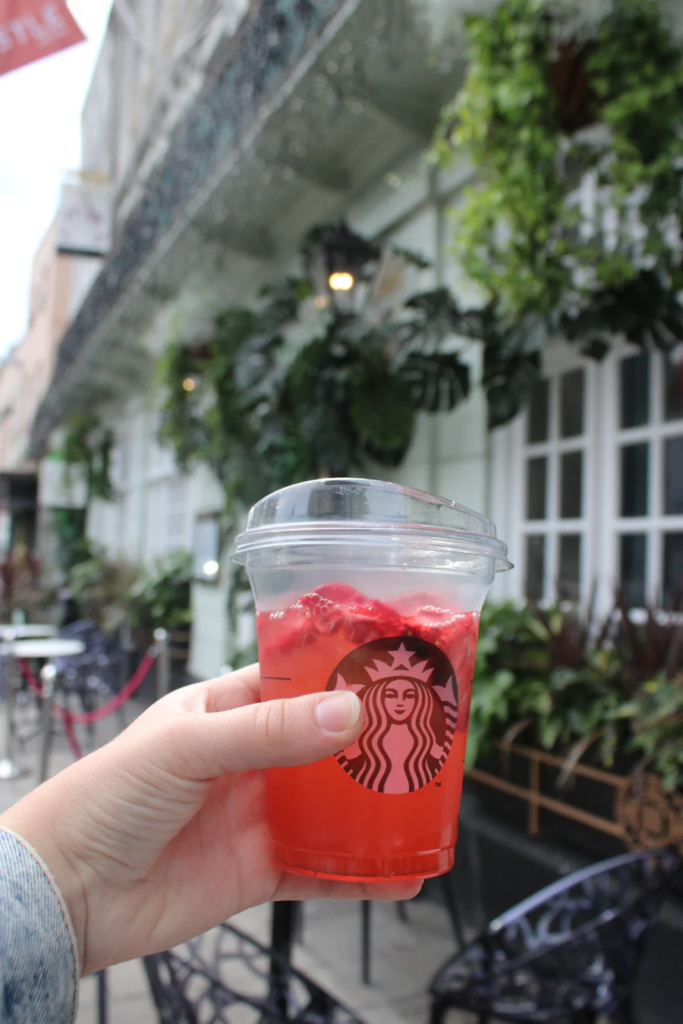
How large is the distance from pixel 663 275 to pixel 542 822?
9.08 ft

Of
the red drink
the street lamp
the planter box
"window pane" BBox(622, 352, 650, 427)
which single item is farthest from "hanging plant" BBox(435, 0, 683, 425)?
the red drink

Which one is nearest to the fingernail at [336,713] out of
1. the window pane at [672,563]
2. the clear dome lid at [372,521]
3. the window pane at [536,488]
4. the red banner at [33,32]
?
the clear dome lid at [372,521]

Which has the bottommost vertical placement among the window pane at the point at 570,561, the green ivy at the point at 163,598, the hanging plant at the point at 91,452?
the green ivy at the point at 163,598

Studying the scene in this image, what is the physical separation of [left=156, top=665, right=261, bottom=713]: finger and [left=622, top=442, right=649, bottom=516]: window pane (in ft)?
10.9

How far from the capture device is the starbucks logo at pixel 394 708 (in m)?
0.88

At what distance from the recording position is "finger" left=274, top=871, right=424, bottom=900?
99 centimetres

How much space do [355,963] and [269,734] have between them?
3277 millimetres

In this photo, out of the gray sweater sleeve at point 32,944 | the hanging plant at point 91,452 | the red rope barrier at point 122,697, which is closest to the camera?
the gray sweater sleeve at point 32,944

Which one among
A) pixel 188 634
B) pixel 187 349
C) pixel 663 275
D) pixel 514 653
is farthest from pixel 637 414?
pixel 188 634

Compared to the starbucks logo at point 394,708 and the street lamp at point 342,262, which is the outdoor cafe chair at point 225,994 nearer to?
the starbucks logo at point 394,708

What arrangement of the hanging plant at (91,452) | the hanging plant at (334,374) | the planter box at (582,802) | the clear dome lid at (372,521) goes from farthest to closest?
the hanging plant at (91,452) → the hanging plant at (334,374) → the planter box at (582,802) → the clear dome lid at (372,521)

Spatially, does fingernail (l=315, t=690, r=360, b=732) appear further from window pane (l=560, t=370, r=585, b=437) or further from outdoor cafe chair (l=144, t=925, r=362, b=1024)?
window pane (l=560, t=370, r=585, b=437)

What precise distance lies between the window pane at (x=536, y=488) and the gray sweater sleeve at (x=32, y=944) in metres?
4.16

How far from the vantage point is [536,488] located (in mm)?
4719
